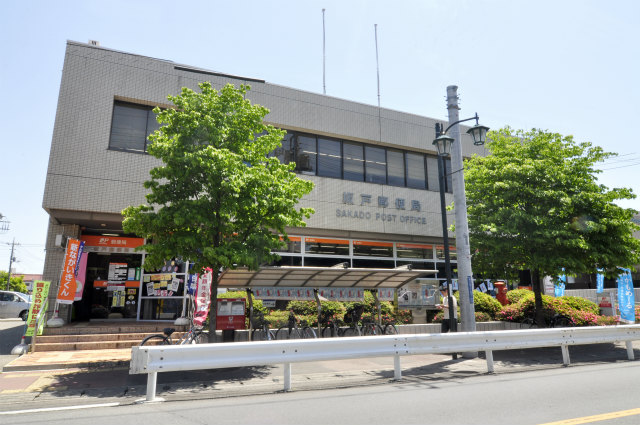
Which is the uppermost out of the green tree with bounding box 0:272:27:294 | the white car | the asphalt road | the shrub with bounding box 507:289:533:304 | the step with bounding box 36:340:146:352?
the green tree with bounding box 0:272:27:294

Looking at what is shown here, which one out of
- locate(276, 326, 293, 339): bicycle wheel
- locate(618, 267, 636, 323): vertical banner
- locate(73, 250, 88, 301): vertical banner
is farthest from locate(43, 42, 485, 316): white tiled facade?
locate(618, 267, 636, 323): vertical banner

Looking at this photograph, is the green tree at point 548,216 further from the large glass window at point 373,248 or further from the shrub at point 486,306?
the large glass window at point 373,248

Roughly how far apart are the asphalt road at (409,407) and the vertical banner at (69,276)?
8.02 m

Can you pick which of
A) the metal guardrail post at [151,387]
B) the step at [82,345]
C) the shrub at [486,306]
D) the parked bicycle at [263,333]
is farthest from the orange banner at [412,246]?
the metal guardrail post at [151,387]

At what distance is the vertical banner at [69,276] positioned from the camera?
12445 millimetres

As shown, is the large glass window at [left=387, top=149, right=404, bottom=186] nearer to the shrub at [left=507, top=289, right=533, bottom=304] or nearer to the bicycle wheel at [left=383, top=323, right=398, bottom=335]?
the shrub at [left=507, top=289, right=533, bottom=304]

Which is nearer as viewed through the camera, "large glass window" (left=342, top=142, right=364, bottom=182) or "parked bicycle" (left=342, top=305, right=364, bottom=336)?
"parked bicycle" (left=342, top=305, right=364, bottom=336)

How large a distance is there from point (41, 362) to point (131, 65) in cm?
1076

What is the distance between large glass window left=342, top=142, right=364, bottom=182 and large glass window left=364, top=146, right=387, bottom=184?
0.88 ft

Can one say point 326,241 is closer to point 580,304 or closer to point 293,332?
point 293,332

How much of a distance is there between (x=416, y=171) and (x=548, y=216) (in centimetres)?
811

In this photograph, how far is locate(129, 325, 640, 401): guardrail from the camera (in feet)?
20.6

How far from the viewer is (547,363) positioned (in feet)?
33.1

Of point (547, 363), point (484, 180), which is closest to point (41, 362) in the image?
point (547, 363)
